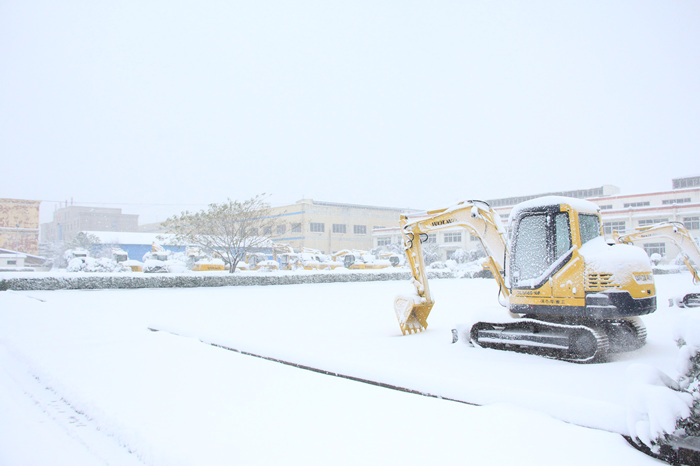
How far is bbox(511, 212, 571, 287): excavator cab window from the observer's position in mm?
7688

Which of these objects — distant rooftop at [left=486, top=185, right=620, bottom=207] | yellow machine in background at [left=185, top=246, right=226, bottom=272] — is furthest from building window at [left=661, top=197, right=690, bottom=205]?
yellow machine in background at [left=185, top=246, right=226, bottom=272]

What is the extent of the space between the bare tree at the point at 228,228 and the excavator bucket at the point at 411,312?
1845 cm

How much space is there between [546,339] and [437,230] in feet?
11.1

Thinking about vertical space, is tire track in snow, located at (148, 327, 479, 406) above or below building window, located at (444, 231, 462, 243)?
below

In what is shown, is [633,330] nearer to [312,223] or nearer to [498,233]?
[498,233]

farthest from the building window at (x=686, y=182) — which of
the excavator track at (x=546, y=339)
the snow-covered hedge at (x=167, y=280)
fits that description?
the excavator track at (x=546, y=339)

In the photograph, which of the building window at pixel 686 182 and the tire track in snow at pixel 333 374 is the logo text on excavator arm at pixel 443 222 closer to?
the tire track in snow at pixel 333 374

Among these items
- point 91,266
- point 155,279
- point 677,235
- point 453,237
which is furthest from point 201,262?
point 677,235

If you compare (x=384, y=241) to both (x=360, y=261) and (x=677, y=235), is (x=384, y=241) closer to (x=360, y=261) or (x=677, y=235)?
(x=360, y=261)

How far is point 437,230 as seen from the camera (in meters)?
10.1

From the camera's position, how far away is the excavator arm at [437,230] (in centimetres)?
877

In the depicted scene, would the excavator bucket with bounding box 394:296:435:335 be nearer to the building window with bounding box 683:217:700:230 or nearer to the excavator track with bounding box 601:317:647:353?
the excavator track with bounding box 601:317:647:353

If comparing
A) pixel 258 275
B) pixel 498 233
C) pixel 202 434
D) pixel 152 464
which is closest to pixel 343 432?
pixel 202 434

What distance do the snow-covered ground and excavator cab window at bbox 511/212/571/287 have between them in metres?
0.85
